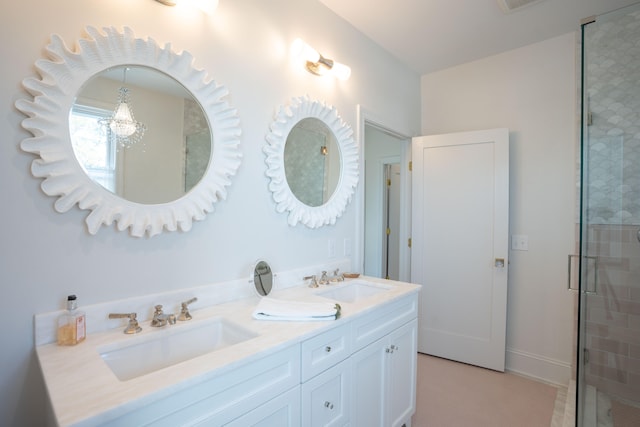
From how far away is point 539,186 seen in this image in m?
2.62

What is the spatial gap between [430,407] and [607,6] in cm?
295

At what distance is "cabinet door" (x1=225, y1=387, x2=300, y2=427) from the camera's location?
0.98 metres

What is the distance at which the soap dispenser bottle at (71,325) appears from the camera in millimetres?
1024

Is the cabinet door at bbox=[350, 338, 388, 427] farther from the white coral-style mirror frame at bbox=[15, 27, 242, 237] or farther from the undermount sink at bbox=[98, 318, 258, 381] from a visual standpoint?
the white coral-style mirror frame at bbox=[15, 27, 242, 237]

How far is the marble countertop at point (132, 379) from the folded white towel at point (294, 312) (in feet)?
0.09

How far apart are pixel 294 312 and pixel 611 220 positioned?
2074 millimetres

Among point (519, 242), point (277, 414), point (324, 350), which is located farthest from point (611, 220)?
point (277, 414)

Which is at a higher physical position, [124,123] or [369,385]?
[124,123]

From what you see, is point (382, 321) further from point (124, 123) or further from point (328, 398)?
point (124, 123)

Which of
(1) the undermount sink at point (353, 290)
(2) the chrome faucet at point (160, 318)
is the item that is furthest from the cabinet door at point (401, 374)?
(2) the chrome faucet at point (160, 318)

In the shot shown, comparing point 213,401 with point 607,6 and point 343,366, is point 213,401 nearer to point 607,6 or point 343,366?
point 343,366

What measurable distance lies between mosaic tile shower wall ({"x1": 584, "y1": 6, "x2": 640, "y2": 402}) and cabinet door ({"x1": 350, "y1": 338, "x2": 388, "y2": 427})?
1355 mm

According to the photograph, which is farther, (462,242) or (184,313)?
(462,242)

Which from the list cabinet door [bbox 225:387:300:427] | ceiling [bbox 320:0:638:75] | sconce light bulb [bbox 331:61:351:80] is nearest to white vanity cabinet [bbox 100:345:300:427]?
A: cabinet door [bbox 225:387:300:427]
